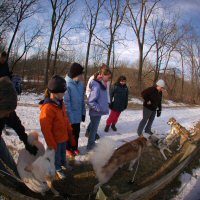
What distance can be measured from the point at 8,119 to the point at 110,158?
1.87 m

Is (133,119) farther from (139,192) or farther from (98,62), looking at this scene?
(98,62)

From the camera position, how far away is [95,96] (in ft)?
17.5

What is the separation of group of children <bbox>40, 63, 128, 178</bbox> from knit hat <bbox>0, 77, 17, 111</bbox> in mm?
860

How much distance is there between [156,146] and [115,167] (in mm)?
2430

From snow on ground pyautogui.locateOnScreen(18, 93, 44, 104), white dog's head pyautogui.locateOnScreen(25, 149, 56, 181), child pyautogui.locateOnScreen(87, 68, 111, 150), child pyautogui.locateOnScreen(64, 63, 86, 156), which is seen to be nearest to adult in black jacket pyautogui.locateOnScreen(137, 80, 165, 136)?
child pyautogui.locateOnScreen(87, 68, 111, 150)

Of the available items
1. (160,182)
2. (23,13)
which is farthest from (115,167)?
(23,13)

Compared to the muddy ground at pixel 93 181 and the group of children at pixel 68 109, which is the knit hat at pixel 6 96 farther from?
the muddy ground at pixel 93 181

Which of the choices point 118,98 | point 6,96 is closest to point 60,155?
point 6,96

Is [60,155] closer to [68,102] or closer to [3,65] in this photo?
[68,102]

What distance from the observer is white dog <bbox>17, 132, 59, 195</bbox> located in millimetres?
3352

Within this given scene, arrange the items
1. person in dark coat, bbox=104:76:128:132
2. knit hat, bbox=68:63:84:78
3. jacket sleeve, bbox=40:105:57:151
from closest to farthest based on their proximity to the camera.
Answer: jacket sleeve, bbox=40:105:57:151
knit hat, bbox=68:63:84:78
person in dark coat, bbox=104:76:128:132

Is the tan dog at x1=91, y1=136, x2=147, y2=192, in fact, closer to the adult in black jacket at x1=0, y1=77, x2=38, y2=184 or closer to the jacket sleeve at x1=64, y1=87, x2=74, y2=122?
the jacket sleeve at x1=64, y1=87, x2=74, y2=122

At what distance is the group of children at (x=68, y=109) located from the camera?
380 cm

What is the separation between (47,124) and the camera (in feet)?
12.2
